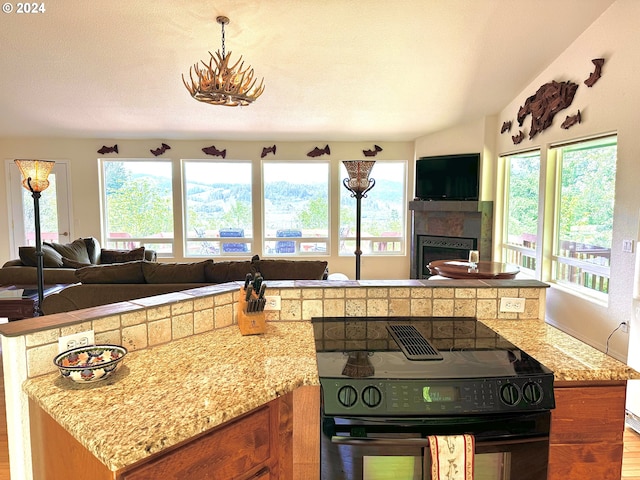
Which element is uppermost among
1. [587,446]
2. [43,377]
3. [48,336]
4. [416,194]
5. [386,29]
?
[386,29]

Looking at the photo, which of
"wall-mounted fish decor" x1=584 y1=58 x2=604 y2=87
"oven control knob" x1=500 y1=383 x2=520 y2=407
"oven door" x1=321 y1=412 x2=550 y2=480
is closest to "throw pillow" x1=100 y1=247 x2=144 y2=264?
"oven door" x1=321 y1=412 x2=550 y2=480

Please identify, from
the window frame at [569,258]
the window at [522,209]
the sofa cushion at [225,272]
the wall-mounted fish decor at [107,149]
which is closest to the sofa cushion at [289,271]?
the sofa cushion at [225,272]

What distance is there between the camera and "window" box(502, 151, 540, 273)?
479cm

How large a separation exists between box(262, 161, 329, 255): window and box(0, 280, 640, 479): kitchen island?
5058 millimetres

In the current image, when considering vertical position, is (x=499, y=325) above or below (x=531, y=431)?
above

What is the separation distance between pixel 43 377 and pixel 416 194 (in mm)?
5791

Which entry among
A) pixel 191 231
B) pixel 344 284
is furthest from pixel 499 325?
pixel 191 231

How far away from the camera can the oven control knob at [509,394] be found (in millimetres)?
1211

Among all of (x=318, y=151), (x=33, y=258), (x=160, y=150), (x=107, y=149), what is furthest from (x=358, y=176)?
(x=107, y=149)

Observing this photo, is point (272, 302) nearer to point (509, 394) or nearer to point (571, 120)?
point (509, 394)

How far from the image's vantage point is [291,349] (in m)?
1.45

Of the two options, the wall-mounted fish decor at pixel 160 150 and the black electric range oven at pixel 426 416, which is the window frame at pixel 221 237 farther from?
the black electric range oven at pixel 426 416

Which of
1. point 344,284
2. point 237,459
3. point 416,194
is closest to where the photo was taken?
point 237,459

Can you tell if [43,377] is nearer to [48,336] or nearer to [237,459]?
[48,336]
